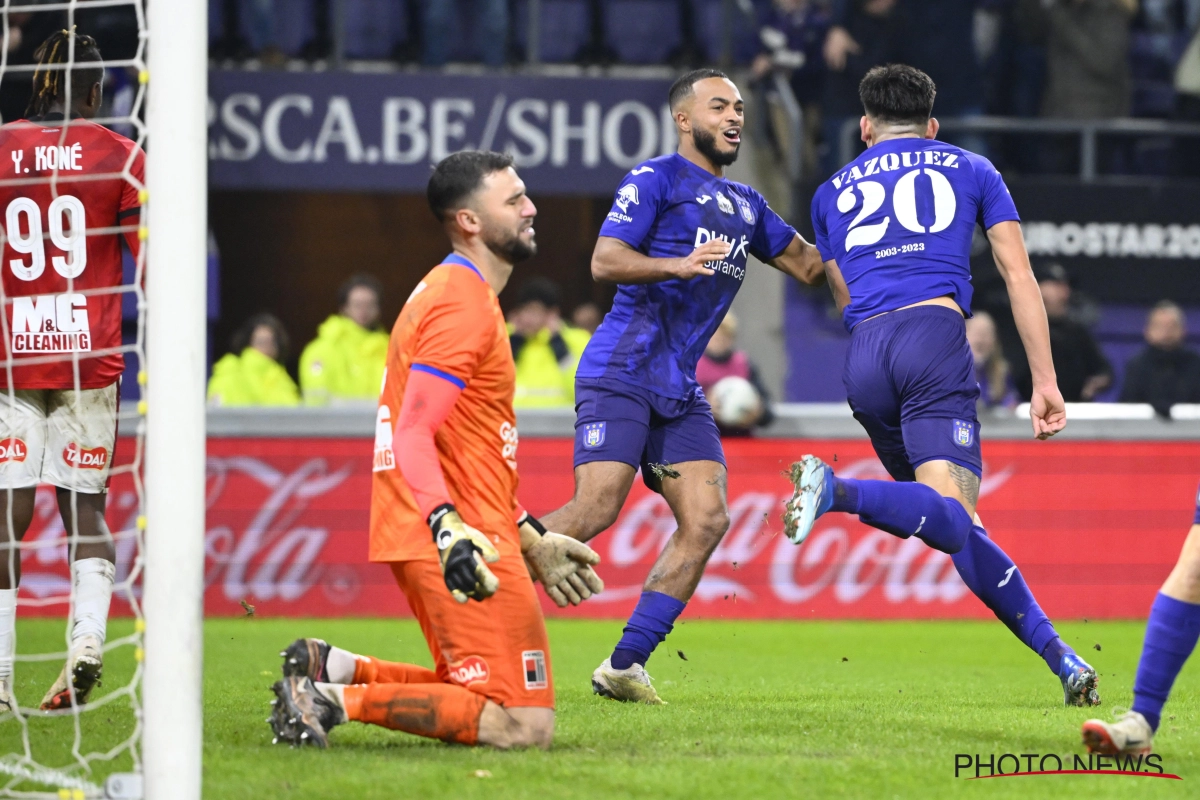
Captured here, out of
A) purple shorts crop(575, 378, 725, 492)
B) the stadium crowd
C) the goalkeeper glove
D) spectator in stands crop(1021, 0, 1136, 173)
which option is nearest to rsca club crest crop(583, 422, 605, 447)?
purple shorts crop(575, 378, 725, 492)

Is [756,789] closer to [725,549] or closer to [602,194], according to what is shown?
[725,549]

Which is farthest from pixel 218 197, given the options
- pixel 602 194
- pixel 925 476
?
pixel 925 476

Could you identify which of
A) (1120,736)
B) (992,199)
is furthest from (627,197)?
(1120,736)

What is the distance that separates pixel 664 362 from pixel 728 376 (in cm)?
529

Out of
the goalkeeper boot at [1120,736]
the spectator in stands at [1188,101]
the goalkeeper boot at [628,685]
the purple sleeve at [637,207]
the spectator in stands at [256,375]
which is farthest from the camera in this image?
the spectator in stands at [1188,101]

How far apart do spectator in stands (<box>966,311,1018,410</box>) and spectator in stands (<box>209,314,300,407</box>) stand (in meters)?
5.25

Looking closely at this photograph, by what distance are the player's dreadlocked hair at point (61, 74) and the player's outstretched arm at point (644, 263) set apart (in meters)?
2.06

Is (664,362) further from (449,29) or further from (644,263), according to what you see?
(449,29)

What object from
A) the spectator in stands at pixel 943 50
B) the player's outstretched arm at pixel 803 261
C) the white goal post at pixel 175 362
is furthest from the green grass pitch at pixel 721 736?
the spectator in stands at pixel 943 50

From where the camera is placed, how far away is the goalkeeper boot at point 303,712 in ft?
14.9

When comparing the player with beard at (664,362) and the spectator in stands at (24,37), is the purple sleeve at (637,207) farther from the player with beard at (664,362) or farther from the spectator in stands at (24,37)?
the spectator in stands at (24,37)

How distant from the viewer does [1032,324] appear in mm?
5730

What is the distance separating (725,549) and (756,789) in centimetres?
698

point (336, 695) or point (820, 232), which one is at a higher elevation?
point (820, 232)
